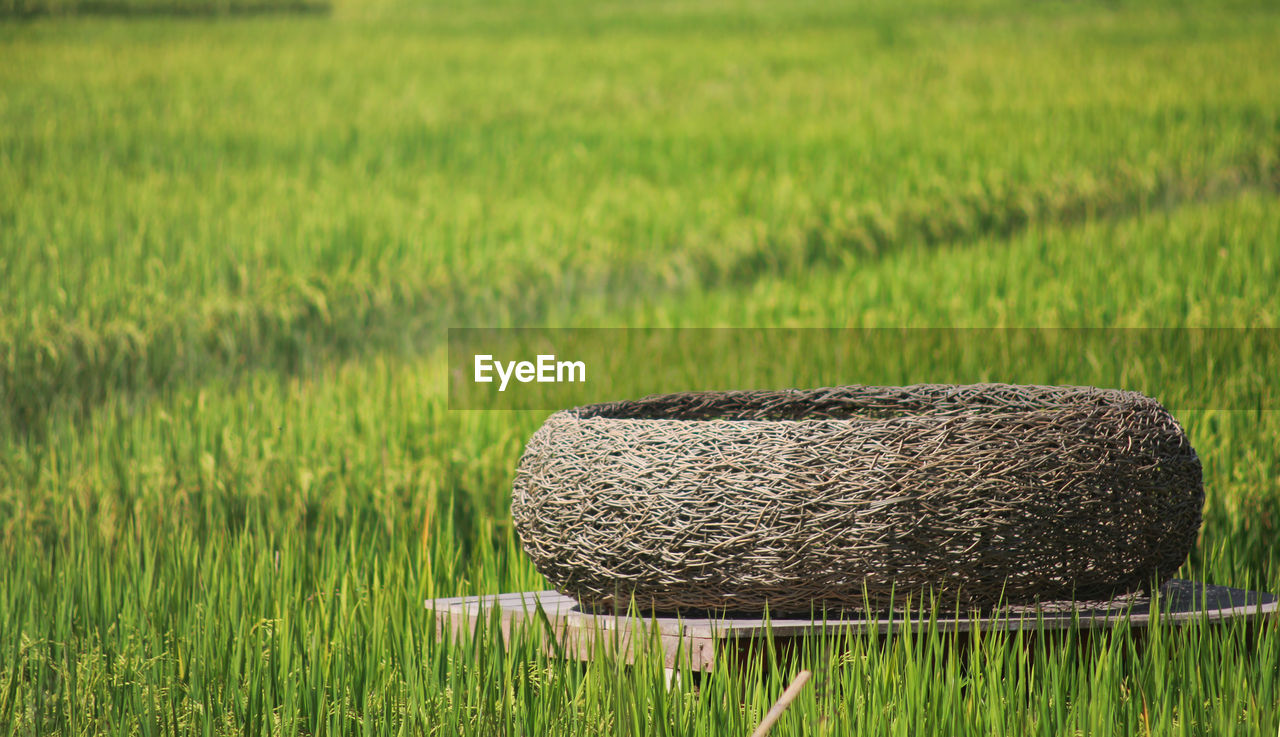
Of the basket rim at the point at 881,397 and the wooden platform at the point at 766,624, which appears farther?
the basket rim at the point at 881,397

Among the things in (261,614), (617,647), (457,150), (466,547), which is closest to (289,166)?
(457,150)

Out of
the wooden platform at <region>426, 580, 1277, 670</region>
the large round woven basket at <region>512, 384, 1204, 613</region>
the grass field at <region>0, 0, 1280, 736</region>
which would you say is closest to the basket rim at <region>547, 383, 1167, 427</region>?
the large round woven basket at <region>512, 384, 1204, 613</region>

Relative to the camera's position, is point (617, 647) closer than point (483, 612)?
Yes

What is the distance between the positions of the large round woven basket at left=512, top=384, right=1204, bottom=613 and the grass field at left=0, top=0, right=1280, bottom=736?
17 centimetres

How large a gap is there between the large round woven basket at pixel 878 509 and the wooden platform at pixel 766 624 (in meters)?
0.05

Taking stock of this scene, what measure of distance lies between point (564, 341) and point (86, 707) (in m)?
3.61

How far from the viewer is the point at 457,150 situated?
9.95 meters

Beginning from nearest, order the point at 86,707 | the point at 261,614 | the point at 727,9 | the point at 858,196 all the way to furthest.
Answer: the point at 86,707 → the point at 261,614 → the point at 858,196 → the point at 727,9

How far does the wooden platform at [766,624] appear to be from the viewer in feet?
9.05

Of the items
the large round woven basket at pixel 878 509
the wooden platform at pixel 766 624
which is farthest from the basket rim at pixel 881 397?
the wooden platform at pixel 766 624

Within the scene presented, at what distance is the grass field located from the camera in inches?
110

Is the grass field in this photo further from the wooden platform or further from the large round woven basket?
the large round woven basket

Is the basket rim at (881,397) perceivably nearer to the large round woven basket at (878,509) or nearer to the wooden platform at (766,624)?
the large round woven basket at (878,509)

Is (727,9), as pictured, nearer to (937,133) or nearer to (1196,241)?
(937,133)
